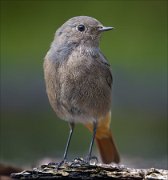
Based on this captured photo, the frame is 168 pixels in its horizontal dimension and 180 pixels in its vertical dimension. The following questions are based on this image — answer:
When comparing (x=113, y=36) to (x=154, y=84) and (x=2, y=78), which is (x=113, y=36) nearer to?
(x=154, y=84)

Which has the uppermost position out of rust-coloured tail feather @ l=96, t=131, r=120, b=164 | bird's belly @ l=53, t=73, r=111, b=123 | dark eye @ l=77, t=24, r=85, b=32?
dark eye @ l=77, t=24, r=85, b=32

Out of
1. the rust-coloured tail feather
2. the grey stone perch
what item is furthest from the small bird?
the grey stone perch

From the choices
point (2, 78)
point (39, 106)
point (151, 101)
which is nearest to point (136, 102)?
point (151, 101)

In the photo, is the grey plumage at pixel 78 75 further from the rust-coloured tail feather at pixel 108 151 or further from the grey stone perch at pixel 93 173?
the grey stone perch at pixel 93 173

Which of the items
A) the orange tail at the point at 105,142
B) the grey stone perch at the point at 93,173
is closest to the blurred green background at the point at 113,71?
the orange tail at the point at 105,142

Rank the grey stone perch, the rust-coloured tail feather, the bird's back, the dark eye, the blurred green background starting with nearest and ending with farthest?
the grey stone perch < the bird's back < the dark eye < the rust-coloured tail feather < the blurred green background

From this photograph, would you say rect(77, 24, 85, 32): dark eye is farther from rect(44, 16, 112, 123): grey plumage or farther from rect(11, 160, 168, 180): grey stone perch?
rect(11, 160, 168, 180): grey stone perch

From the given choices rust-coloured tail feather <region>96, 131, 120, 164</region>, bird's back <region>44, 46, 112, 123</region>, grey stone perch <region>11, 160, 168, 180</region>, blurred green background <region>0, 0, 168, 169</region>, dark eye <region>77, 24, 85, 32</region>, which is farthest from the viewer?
blurred green background <region>0, 0, 168, 169</region>

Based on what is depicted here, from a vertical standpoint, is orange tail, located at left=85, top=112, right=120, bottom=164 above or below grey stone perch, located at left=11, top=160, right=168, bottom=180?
above
